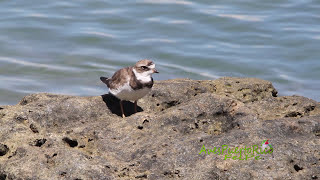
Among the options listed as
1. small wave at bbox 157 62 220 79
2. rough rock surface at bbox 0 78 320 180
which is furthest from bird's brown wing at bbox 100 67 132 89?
small wave at bbox 157 62 220 79

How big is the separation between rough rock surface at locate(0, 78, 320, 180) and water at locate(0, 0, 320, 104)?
543cm

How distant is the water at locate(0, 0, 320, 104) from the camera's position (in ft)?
42.5

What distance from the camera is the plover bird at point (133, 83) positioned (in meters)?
7.10

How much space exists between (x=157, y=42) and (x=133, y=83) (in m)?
7.81

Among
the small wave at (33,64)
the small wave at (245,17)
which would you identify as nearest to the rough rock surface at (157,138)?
the small wave at (33,64)

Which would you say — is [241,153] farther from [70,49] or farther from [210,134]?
[70,49]

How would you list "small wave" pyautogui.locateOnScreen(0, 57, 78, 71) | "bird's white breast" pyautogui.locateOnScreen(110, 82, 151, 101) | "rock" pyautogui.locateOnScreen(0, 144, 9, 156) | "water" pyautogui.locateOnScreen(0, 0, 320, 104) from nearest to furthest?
"rock" pyautogui.locateOnScreen(0, 144, 9, 156)
"bird's white breast" pyautogui.locateOnScreen(110, 82, 151, 101)
"water" pyautogui.locateOnScreen(0, 0, 320, 104)
"small wave" pyautogui.locateOnScreen(0, 57, 78, 71)

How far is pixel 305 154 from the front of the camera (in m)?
5.10

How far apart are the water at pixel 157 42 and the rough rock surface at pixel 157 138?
543 cm

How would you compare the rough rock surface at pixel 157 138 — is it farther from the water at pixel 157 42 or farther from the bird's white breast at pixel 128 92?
the water at pixel 157 42

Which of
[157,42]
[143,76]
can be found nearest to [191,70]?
[157,42]

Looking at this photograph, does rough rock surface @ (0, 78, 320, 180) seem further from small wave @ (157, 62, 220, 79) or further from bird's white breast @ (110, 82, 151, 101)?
small wave @ (157, 62, 220, 79)

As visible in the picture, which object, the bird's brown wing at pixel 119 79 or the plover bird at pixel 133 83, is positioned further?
the bird's brown wing at pixel 119 79

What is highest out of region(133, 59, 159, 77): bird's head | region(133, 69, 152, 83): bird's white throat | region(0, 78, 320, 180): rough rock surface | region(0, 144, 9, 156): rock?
region(133, 59, 159, 77): bird's head
